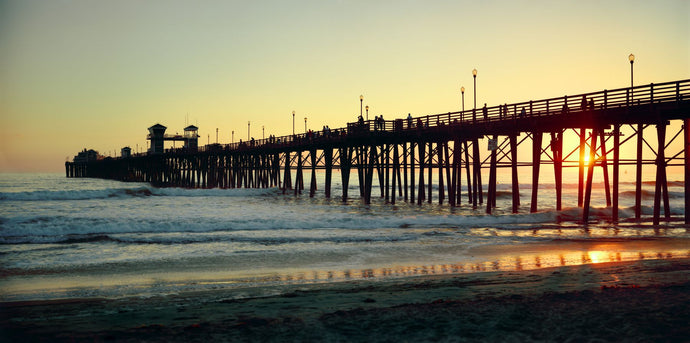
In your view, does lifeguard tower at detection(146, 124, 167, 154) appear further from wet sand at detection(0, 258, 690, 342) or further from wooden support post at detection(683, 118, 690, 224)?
wet sand at detection(0, 258, 690, 342)

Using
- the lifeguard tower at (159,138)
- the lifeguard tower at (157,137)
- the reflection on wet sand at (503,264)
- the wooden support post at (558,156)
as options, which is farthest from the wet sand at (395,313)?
the lifeguard tower at (157,137)

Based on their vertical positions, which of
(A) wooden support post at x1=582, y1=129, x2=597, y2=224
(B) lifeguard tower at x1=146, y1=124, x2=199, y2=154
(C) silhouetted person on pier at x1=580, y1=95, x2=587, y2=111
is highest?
(B) lifeguard tower at x1=146, y1=124, x2=199, y2=154

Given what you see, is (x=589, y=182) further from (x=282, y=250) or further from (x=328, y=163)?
(x=328, y=163)

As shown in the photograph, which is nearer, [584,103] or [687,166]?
[687,166]

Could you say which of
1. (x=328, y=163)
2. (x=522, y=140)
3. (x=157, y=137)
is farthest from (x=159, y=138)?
(x=522, y=140)

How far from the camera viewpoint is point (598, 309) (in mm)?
6797

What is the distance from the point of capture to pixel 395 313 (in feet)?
22.4

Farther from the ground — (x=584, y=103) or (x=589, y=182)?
(x=584, y=103)

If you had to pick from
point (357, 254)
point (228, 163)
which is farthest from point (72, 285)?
point (228, 163)

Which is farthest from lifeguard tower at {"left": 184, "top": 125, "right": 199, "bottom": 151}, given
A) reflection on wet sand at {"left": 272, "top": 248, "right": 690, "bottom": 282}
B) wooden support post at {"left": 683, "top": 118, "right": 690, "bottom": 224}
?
reflection on wet sand at {"left": 272, "top": 248, "right": 690, "bottom": 282}

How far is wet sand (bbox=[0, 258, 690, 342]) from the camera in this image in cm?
589

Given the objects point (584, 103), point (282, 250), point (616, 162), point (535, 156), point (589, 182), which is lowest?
point (282, 250)

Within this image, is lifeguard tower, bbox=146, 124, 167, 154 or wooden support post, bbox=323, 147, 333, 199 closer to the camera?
wooden support post, bbox=323, 147, 333, 199

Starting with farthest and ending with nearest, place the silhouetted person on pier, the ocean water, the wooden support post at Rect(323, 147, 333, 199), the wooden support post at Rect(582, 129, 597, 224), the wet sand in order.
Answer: the wooden support post at Rect(323, 147, 333, 199)
the silhouetted person on pier
the wooden support post at Rect(582, 129, 597, 224)
the ocean water
the wet sand
